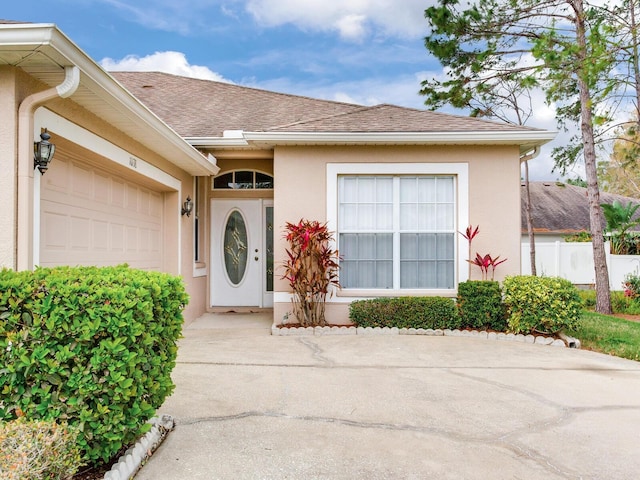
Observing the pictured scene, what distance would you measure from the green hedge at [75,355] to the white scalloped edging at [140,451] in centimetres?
11

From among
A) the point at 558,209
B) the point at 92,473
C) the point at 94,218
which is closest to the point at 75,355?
the point at 92,473

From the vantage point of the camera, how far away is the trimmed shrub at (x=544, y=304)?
7.36 m

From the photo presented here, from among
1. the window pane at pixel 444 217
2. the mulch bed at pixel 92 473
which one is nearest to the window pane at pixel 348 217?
the window pane at pixel 444 217

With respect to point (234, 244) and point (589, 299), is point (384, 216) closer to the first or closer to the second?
point (234, 244)

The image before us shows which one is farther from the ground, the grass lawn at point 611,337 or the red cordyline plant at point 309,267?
the red cordyline plant at point 309,267

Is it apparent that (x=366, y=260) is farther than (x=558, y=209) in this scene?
No

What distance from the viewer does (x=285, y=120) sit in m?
10.9

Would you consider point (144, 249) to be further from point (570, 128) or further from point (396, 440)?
point (570, 128)

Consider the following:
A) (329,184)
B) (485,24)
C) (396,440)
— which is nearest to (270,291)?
(329,184)

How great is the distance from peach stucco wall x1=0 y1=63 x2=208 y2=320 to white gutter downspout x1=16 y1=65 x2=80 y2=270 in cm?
4

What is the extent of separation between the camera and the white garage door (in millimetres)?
4855

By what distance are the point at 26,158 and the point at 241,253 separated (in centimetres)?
631

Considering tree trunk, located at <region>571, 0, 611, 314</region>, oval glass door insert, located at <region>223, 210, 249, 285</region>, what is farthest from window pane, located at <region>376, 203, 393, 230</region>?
tree trunk, located at <region>571, 0, 611, 314</region>

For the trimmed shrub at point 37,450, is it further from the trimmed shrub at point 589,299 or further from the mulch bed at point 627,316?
the trimmed shrub at point 589,299
